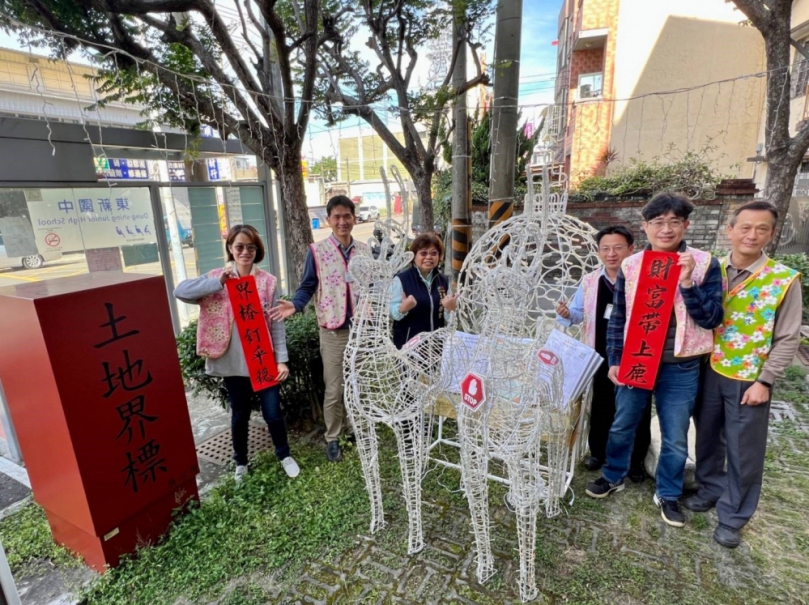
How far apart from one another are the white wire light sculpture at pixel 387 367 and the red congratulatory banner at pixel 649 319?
1.08 m

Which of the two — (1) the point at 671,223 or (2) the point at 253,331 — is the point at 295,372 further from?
(1) the point at 671,223

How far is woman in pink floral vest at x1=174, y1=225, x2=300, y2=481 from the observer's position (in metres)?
2.71

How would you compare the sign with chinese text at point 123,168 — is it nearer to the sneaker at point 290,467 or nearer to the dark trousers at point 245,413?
the dark trousers at point 245,413

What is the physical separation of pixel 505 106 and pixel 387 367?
2962 mm

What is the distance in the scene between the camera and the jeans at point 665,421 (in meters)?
2.44

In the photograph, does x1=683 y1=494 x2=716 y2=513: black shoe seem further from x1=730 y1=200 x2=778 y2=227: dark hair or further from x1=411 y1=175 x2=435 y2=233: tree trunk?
x1=411 y1=175 x2=435 y2=233: tree trunk

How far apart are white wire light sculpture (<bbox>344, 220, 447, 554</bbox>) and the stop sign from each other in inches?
12.2

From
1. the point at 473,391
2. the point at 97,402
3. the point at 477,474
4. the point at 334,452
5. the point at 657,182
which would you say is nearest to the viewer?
the point at 473,391

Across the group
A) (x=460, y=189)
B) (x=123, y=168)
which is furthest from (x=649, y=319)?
(x=123, y=168)

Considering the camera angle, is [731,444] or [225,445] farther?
[225,445]

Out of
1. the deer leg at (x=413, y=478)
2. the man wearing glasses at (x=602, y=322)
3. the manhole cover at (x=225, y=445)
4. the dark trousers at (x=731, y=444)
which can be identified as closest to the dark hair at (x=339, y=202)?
the deer leg at (x=413, y=478)

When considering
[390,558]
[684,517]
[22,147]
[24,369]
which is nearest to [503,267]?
[390,558]

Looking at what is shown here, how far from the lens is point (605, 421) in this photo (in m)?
3.01

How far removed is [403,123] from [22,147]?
445 cm
